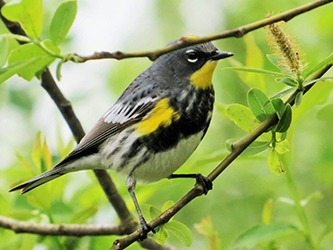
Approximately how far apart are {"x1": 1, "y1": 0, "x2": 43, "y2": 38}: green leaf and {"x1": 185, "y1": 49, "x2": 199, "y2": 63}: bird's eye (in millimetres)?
1498

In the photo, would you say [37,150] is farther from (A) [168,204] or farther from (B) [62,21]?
(B) [62,21]

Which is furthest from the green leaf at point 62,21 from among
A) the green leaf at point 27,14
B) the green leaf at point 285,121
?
the green leaf at point 285,121

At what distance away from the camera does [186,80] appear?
263 cm

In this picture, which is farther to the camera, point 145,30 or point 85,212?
point 145,30

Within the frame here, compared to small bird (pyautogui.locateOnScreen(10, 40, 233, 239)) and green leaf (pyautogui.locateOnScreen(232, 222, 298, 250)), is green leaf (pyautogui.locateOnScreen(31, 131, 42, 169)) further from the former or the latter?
green leaf (pyautogui.locateOnScreen(232, 222, 298, 250))

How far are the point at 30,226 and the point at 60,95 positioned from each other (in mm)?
689

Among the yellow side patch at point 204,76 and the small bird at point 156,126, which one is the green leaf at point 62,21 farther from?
the yellow side patch at point 204,76

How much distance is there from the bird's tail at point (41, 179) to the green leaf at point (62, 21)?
48.7 inches

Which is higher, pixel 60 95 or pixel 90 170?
pixel 60 95

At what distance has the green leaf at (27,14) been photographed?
1183mm

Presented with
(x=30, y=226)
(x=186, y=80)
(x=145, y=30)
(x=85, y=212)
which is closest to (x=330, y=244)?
(x=186, y=80)

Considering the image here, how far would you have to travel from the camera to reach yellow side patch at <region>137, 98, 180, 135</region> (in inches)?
95.1

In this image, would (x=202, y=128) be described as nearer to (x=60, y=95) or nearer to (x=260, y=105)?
(x=60, y=95)

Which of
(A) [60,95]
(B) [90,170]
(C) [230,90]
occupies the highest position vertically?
(A) [60,95]
